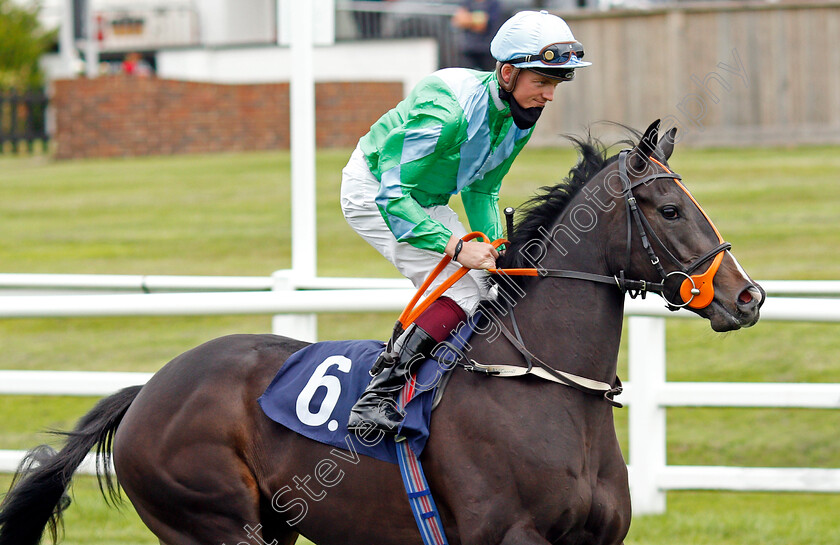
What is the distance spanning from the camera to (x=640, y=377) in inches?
184

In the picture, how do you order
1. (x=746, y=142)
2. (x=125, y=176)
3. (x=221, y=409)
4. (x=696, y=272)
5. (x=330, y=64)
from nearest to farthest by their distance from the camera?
(x=696, y=272) → (x=221, y=409) → (x=746, y=142) → (x=125, y=176) → (x=330, y=64)

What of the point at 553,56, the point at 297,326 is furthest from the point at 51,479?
the point at 553,56

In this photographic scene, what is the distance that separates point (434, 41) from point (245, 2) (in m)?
5.12

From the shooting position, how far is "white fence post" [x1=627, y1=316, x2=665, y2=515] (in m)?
4.66

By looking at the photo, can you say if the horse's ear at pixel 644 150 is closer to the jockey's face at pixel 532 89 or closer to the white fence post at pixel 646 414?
the jockey's face at pixel 532 89

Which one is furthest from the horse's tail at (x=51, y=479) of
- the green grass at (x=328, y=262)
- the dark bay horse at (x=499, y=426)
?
the green grass at (x=328, y=262)

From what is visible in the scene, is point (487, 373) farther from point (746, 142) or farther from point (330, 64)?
point (330, 64)

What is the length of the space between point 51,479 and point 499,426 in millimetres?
1520

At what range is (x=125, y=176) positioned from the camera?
13.8m

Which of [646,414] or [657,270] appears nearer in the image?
[657,270]

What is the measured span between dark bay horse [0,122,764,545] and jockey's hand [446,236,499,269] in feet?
0.37

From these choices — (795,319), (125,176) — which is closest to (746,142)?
(125,176)

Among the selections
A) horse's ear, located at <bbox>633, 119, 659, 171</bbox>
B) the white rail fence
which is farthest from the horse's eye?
the white rail fence

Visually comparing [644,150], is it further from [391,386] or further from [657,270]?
[391,386]
